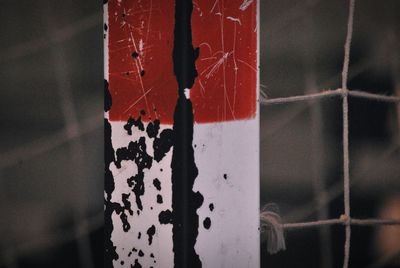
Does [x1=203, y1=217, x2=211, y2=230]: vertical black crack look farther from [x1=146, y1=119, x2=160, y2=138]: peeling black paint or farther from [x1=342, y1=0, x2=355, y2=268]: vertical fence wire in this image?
[x1=342, y1=0, x2=355, y2=268]: vertical fence wire

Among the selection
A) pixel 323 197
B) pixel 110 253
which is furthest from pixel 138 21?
pixel 323 197

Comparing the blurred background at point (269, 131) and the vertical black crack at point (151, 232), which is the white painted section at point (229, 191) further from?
the blurred background at point (269, 131)

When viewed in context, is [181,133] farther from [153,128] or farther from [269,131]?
[269,131]

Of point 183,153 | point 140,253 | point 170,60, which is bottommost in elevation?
point 140,253

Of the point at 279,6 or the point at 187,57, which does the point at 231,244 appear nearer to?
the point at 187,57

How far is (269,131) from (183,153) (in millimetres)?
408

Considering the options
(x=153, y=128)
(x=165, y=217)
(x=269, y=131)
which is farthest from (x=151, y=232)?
(x=269, y=131)

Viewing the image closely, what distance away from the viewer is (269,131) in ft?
3.06

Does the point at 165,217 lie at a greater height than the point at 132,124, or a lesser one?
lesser

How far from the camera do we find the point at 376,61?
3.42 ft

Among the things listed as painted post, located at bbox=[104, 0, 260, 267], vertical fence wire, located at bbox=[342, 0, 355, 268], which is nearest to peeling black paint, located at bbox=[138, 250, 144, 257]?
painted post, located at bbox=[104, 0, 260, 267]

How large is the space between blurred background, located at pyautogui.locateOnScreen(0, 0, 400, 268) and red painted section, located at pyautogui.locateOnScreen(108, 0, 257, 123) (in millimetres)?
161

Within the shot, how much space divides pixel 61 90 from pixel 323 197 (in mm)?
598

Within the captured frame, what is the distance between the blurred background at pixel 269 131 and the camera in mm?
767
